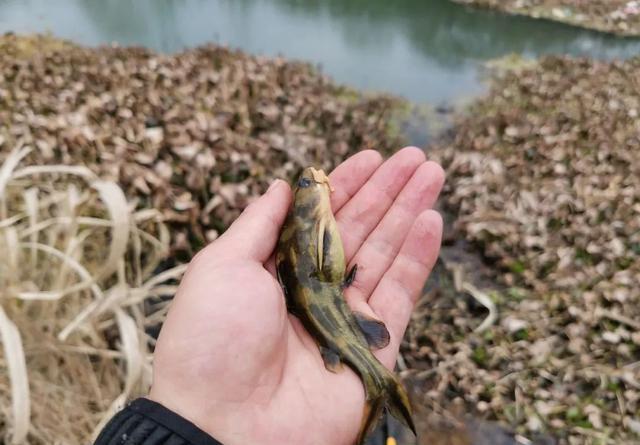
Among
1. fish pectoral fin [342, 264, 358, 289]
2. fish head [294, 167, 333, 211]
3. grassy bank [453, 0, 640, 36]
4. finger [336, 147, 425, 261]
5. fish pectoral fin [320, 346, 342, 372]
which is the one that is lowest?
fish pectoral fin [320, 346, 342, 372]

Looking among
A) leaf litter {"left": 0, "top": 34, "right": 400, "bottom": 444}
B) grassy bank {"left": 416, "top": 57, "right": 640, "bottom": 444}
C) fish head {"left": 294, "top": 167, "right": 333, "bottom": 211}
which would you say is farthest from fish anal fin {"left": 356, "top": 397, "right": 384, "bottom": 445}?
grassy bank {"left": 416, "top": 57, "right": 640, "bottom": 444}

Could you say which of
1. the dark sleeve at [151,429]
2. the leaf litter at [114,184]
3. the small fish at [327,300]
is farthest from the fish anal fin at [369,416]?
the leaf litter at [114,184]

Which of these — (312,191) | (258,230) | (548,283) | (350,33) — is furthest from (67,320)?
(350,33)

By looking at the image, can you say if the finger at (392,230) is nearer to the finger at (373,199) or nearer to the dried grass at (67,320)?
the finger at (373,199)

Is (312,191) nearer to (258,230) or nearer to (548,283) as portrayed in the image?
(258,230)

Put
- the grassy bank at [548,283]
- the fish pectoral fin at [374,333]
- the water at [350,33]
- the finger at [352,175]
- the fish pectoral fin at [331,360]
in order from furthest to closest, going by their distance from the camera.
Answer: the water at [350,33] < the grassy bank at [548,283] < the finger at [352,175] < the fish pectoral fin at [374,333] < the fish pectoral fin at [331,360]

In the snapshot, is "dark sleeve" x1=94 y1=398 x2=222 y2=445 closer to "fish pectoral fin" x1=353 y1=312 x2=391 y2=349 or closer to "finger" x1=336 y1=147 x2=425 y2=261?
"fish pectoral fin" x1=353 y1=312 x2=391 y2=349

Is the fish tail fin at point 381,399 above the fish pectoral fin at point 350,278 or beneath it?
beneath
